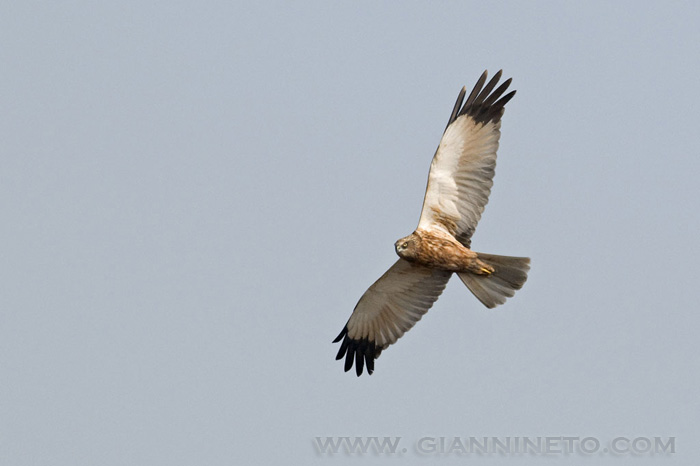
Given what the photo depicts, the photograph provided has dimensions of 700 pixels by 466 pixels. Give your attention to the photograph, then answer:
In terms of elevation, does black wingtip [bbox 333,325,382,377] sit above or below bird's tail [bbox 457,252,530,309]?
below

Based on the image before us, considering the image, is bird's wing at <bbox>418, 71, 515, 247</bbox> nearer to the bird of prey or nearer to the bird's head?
the bird of prey

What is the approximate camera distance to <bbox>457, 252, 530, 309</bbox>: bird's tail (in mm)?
13719

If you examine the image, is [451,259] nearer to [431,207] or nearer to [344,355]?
[431,207]

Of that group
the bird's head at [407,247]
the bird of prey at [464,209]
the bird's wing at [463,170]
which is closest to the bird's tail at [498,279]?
the bird of prey at [464,209]

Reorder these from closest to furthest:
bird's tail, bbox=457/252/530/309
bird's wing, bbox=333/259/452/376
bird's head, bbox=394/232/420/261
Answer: bird's head, bbox=394/232/420/261, bird's tail, bbox=457/252/530/309, bird's wing, bbox=333/259/452/376

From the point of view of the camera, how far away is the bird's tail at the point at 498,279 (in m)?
13.7

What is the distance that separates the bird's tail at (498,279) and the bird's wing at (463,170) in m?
0.48

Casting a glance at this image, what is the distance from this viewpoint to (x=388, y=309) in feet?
49.0

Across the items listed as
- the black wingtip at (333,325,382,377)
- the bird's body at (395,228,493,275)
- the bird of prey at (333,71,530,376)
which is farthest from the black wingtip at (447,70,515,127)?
the black wingtip at (333,325,382,377)

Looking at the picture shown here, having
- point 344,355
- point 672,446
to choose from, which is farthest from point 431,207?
point 672,446

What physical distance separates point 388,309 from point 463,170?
2386 mm

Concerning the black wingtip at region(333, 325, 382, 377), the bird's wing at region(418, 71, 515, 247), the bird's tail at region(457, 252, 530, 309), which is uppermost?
the bird's wing at region(418, 71, 515, 247)

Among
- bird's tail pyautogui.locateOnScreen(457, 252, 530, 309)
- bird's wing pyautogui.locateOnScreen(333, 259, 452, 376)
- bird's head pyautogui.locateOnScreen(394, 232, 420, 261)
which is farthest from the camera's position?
bird's wing pyautogui.locateOnScreen(333, 259, 452, 376)

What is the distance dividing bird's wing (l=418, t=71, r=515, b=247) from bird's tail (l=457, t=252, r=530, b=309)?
480mm
